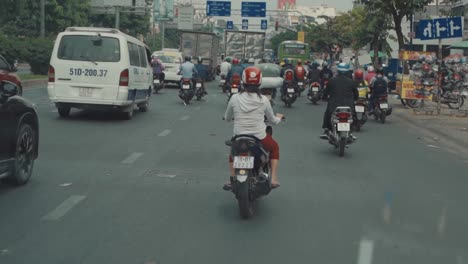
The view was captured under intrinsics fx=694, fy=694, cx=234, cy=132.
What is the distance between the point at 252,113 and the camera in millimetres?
7480

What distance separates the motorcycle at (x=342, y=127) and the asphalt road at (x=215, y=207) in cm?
27

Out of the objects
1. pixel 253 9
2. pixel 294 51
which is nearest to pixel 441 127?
pixel 294 51

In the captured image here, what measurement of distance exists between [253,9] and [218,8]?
10.3ft

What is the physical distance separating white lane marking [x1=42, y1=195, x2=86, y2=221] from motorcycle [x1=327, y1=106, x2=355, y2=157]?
223 inches

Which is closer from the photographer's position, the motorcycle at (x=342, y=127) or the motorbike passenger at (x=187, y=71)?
the motorcycle at (x=342, y=127)

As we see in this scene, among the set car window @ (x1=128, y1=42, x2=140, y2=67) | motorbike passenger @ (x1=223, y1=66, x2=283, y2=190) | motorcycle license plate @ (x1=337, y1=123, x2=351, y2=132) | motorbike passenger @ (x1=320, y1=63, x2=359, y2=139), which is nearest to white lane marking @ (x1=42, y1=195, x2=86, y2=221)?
motorbike passenger @ (x1=223, y1=66, x2=283, y2=190)

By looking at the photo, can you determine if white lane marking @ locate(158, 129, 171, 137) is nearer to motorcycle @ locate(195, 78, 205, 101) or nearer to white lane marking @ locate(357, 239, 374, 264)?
white lane marking @ locate(357, 239, 374, 264)

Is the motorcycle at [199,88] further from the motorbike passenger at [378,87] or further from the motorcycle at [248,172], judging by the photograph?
the motorcycle at [248,172]

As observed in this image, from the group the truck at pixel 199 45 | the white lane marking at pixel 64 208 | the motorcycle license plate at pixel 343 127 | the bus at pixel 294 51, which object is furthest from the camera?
the bus at pixel 294 51

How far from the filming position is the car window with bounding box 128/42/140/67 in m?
16.6

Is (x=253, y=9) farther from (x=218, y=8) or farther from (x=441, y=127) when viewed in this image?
(x=441, y=127)

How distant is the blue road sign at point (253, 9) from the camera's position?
61.6 m

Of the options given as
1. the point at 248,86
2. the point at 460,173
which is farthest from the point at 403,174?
the point at 248,86

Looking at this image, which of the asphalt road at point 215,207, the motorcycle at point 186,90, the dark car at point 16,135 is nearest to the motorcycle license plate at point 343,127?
the asphalt road at point 215,207
